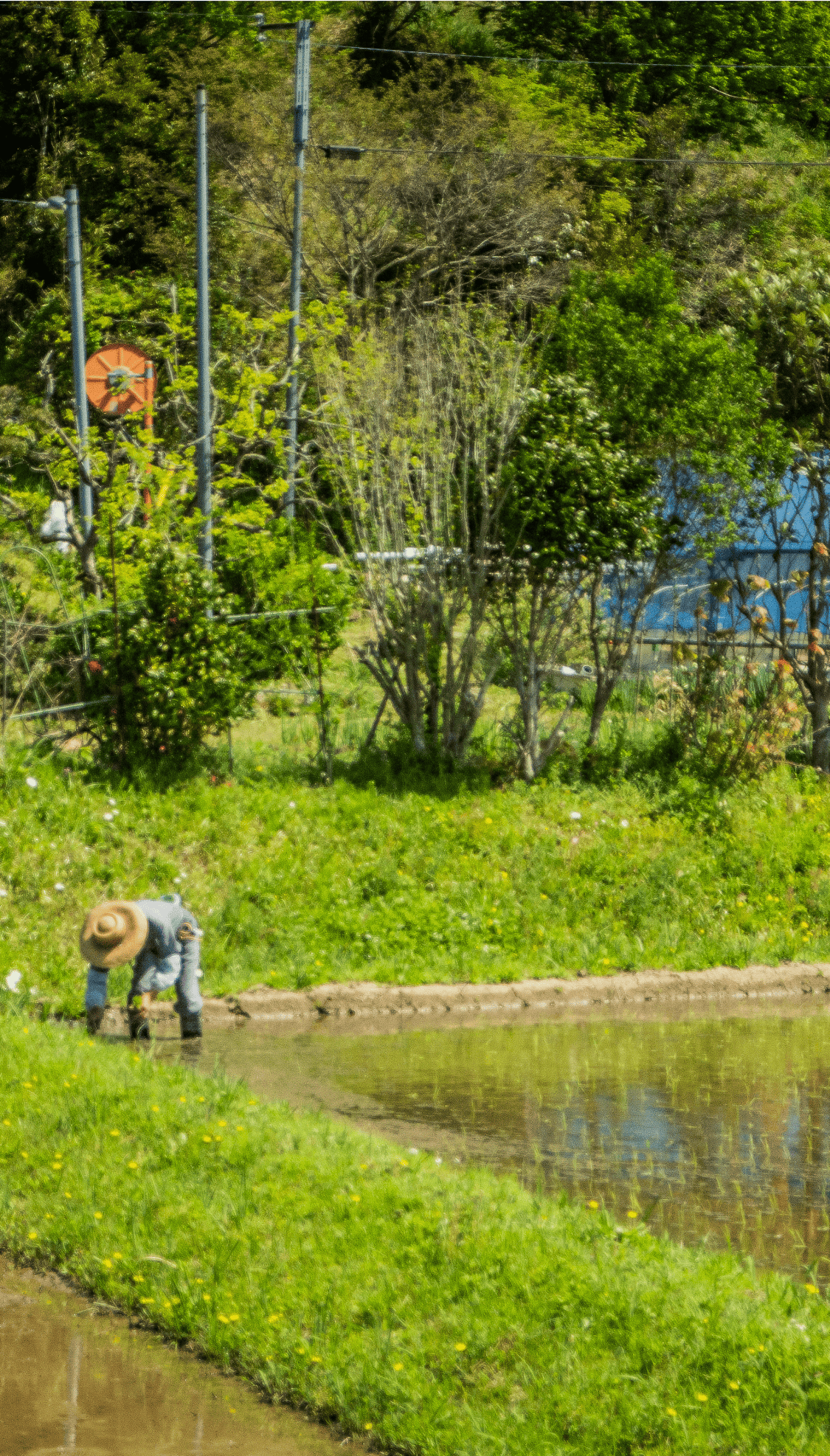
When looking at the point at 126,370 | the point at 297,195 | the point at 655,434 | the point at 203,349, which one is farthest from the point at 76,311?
the point at 655,434

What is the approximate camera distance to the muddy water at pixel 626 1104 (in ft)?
23.5

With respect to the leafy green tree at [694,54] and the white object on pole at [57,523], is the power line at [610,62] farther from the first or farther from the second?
the white object on pole at [57,523]

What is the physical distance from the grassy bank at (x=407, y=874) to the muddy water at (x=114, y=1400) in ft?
15.2

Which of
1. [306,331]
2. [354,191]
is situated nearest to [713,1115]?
[306,331]

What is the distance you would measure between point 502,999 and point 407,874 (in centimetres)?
146

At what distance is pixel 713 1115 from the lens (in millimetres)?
8719

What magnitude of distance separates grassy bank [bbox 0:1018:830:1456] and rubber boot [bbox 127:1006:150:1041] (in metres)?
2.09

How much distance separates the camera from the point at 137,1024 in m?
9.87

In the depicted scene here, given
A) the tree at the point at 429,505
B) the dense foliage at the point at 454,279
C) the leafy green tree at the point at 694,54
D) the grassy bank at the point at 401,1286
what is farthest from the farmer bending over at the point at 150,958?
the leafy green tree at the point at 694,54

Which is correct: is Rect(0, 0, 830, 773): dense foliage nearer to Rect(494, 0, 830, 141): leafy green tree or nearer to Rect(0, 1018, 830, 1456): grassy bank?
Rect(494, 0, 830, 141): leafy green tree

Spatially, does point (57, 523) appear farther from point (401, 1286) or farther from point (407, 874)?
point (401, 1286)

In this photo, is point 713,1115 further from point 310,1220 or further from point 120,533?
point 120,533

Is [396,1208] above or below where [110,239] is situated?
below

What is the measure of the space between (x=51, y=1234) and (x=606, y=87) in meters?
37.6
